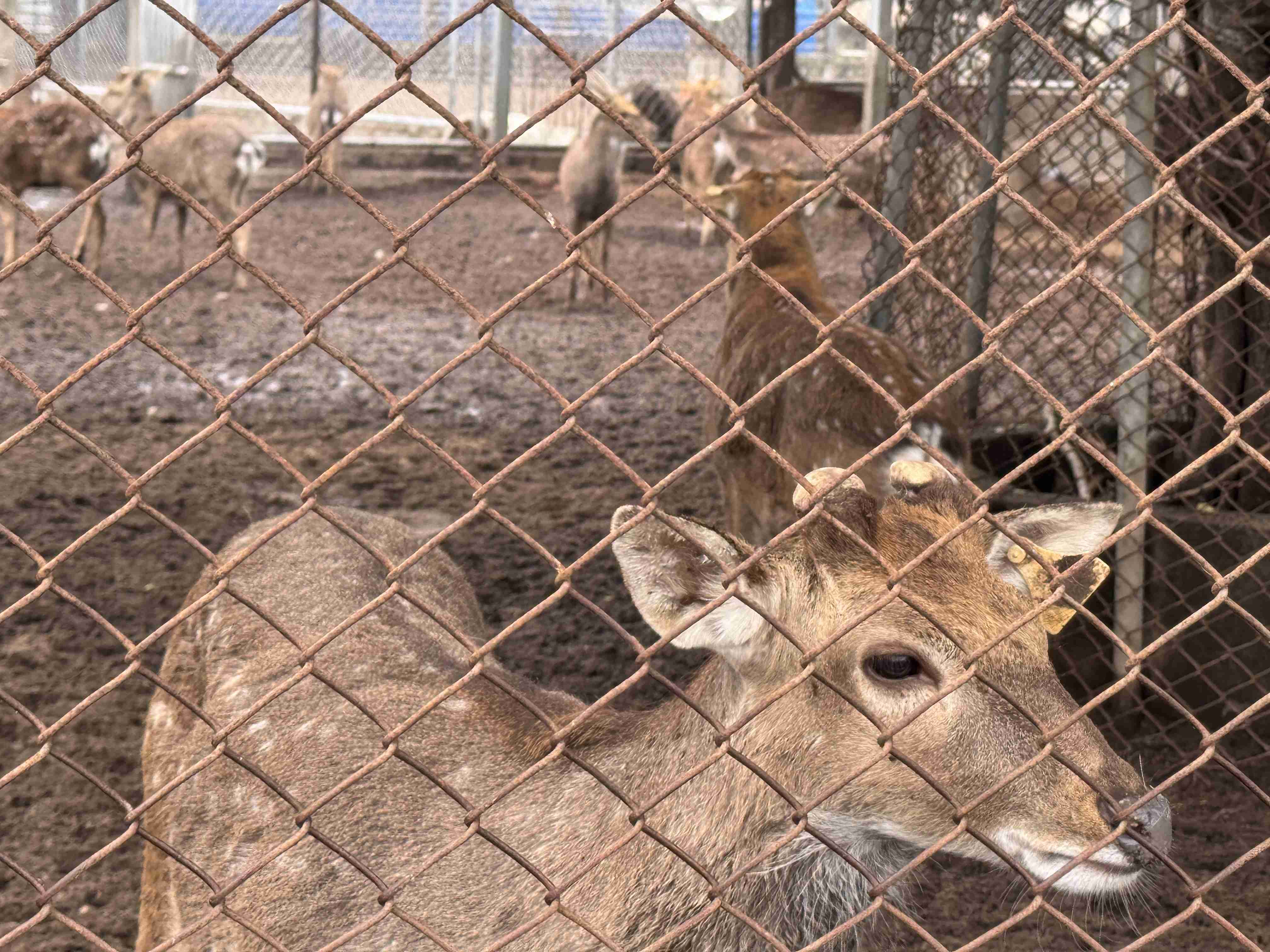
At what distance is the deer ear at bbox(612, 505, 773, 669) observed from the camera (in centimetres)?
191

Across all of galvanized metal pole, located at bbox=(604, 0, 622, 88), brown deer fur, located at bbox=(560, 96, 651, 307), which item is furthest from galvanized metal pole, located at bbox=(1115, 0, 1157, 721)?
galvanized metal pole, located at bbox=(604, 0, 622, 88)

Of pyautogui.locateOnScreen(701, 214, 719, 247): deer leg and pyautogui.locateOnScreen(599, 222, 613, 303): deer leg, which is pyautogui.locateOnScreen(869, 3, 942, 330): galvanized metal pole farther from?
pyautogui.locateOnScreen(701, 214, 719, 247): deer leg

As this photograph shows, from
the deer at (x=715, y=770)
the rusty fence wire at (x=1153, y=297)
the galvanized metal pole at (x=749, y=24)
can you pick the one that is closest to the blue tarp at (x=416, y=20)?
the galvanized metal pole at (x=749, y=24)

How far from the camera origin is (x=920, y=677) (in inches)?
84.5

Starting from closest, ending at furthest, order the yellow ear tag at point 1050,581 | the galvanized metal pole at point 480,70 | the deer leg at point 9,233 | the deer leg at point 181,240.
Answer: the yellow ear tag at point 1050,581 → the deer leg at point 9,233 → the deer leg at point 181,240 → the galvanized metal pole at point 480,70

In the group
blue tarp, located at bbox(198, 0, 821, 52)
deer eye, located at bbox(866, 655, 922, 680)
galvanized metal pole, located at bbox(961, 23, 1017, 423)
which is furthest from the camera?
blue tarp, located at bbox(198, 0, 821, 52)

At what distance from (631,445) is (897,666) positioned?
4815 millimetres

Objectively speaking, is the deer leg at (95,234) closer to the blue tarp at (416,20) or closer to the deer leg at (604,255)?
the deer leg at (604,255)

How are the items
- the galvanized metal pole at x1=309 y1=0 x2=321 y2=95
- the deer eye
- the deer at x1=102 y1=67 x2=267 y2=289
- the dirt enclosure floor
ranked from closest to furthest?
the deer eye < the dirt enclosure floor < the deer at x1=102 y1=67 x2=267 y2=289 < the galvanized metal pole at x1=309 y1=0 x2=321 y2=95

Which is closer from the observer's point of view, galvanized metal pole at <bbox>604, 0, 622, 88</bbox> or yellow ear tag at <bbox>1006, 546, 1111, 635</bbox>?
yellow ear tag at <bbox>1006, 546, 1111, 635</bbox>

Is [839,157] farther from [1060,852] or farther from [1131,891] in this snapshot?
[1131,891]

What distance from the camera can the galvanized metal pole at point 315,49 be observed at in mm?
17625

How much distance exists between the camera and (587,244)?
1151 centimetres

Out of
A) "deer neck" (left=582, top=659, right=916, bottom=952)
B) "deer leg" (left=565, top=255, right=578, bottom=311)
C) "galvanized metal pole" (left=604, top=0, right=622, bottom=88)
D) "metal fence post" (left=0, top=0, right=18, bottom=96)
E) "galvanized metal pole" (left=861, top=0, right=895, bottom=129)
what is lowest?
"deer leg" (left=565, top=255, right=578, bottom=311)
